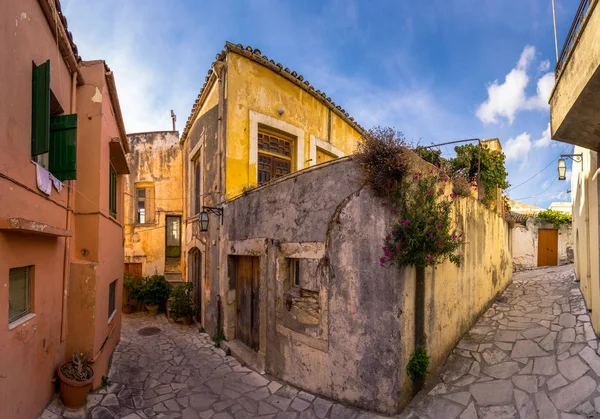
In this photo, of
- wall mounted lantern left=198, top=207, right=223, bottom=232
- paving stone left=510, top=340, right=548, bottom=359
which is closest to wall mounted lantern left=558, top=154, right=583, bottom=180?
paving stone left=510, top=340, right=548, bottom=359

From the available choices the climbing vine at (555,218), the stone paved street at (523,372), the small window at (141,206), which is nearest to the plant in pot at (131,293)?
the small window at (141,206)

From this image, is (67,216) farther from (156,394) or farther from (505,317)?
(505,317)

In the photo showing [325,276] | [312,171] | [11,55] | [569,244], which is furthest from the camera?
[569,244]

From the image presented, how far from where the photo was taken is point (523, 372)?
5.06 metres

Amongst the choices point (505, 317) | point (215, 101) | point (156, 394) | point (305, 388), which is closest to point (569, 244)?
point (505, 317)

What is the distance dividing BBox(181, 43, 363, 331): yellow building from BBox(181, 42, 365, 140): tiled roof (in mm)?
24

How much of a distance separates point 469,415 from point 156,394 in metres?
5.11

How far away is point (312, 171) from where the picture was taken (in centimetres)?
559

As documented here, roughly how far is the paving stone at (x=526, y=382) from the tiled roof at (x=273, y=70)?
8.50 metres

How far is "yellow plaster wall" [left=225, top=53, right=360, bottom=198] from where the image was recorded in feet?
27.2

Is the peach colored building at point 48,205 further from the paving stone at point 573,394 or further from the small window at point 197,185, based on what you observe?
the paving stone at point 573,394

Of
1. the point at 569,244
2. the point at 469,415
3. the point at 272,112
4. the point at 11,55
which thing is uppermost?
the point at 272,112

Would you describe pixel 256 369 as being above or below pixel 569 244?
below

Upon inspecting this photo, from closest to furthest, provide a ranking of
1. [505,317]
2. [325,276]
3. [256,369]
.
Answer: [325,276] < [256,369] < [505,317]
